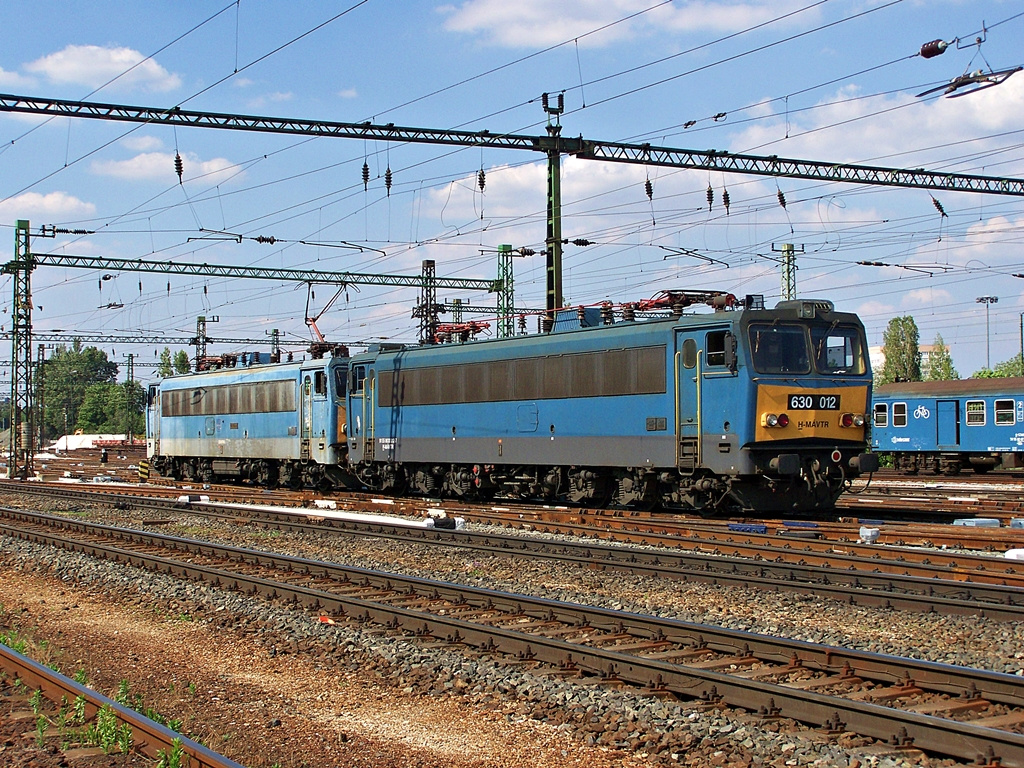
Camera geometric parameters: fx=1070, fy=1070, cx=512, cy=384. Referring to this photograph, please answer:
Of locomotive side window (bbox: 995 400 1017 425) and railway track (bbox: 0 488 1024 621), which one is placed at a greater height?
locomotive side window (bbox: 995 400 1017 425)

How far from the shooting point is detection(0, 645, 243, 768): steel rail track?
5.87 metres

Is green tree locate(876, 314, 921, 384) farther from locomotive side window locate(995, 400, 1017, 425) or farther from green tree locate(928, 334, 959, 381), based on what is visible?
locomotive side window locate(995, 400, 1017, 425)

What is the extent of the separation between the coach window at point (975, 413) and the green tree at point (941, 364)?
60861 millimetres

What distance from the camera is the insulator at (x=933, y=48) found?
1864cm

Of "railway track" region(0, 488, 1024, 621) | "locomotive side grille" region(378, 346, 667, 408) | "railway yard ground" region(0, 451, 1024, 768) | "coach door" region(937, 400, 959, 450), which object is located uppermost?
"locomotive side grille" region(378, 346, 667, 408)

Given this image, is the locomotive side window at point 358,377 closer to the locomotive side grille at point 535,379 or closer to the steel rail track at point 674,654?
the locomotive side grille at point 535,379

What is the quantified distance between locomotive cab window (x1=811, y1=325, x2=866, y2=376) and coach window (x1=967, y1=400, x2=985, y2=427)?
19283mm

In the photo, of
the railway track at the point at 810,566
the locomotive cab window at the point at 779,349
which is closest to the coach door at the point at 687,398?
the locomotive cab window at the point at 779,349

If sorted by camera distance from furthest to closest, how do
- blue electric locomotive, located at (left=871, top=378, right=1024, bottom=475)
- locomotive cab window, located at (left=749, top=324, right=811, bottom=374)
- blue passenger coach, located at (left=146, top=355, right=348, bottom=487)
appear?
blue electric locomotive, located at (left=871, top=378, right=1024, bottom=475), blue passenger coach, located at (left=146, top=355, right=348, bottom=487), locomotive cab window, located at (left=749, top=324, right=811, bottom=374)

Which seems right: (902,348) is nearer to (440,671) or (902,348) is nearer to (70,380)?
(440,671)

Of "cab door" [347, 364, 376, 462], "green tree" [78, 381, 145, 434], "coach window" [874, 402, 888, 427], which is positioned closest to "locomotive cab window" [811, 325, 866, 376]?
"cab door" [347, 364, 376, 462]

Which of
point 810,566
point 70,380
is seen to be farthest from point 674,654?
point 70,380

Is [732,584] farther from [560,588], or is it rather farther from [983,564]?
[983,564]

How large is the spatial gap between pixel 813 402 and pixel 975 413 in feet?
68.2
